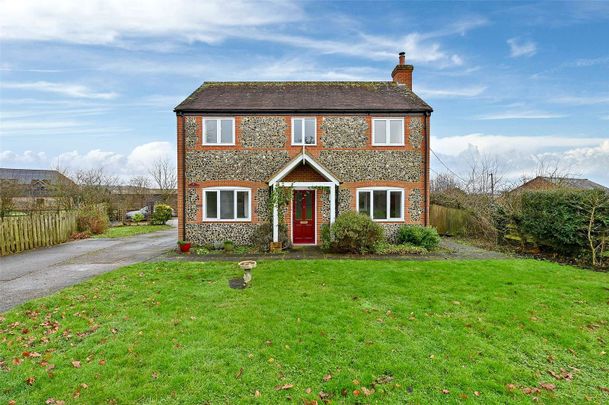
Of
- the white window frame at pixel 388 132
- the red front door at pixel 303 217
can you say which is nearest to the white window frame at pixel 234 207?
the red front door at pixel 303 217

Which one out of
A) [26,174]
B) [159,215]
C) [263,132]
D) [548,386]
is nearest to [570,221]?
[548,386]

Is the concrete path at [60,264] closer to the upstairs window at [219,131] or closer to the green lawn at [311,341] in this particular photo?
the green lawn at [311,341]

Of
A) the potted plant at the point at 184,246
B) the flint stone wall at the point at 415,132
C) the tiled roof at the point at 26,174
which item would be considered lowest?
the potted plant at the point at 184,246

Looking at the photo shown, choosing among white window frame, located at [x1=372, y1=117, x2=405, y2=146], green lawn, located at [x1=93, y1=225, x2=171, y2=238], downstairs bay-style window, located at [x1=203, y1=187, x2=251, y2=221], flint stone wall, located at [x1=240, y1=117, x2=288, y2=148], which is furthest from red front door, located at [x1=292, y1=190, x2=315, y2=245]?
green lawn, located at [x1=93, y1=225, x2=171, y2=238]

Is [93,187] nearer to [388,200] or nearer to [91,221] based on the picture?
[91,221]

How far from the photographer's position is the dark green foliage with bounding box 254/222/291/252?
13.0 m

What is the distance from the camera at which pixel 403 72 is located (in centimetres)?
1645

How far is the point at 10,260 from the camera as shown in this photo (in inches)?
465

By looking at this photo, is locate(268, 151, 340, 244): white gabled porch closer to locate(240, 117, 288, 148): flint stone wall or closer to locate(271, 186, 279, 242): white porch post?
locate(271, 186, 279, 242): white porch post

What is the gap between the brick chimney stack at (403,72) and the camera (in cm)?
1636

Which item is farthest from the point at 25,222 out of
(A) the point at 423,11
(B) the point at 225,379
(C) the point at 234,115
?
(A) the point at 423,11

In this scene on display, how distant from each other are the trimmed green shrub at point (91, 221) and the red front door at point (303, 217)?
587 inches

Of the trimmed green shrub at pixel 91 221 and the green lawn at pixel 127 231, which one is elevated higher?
the trimmed green shrub at pixel 91 221

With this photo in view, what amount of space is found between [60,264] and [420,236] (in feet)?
47.4
